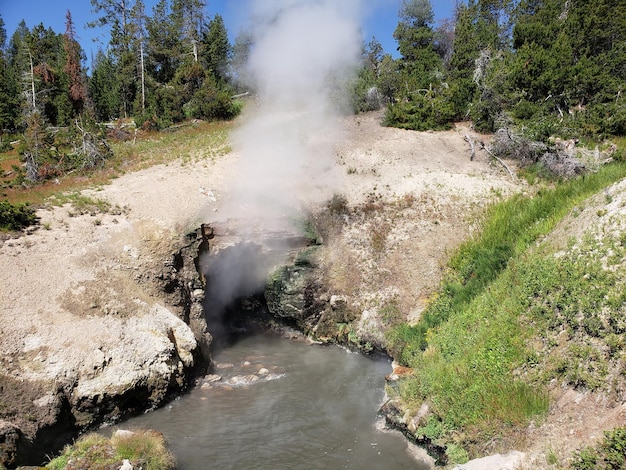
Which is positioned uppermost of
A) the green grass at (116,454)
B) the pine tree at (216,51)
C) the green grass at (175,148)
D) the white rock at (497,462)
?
the pine tree at (216,51)

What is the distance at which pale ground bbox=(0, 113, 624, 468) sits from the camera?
9.38m

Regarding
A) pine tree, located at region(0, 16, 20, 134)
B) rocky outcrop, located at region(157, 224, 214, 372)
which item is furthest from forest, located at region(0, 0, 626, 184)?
rocky outcrop, located at region(157, 224, 214, 372)

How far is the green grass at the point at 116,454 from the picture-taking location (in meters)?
A: 7.57

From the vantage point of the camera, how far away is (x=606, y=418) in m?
6.20

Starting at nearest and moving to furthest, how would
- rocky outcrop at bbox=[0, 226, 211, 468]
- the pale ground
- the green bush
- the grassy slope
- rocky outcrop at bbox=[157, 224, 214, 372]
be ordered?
the grassy slope → rocky outcrop at bbox=[0, 226, 211, 468] → the pale ground → the green bush → rocky outcrop at bbox=[157, 224, 214, 372]

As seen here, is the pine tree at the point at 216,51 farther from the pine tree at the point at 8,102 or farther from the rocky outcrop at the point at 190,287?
the rocky outcrop at the point at 190,287

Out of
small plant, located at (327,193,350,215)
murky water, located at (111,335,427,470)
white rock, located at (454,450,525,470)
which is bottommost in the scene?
murky water, located at (111,335,427,470)

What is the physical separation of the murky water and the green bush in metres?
6.71

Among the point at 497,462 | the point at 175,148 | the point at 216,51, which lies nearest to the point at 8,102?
the point at 216,51

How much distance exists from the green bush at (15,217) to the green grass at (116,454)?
6.90 meters

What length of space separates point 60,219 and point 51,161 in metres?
7.23

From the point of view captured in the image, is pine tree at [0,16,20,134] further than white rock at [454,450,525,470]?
Yes

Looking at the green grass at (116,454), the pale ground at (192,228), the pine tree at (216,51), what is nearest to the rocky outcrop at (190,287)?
the pale ground at (192,228)

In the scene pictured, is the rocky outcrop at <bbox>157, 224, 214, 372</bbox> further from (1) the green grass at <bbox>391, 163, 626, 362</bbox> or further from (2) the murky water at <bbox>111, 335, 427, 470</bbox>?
(1) the green grass at <bbox>391, 163, 626, 362</bbox>
